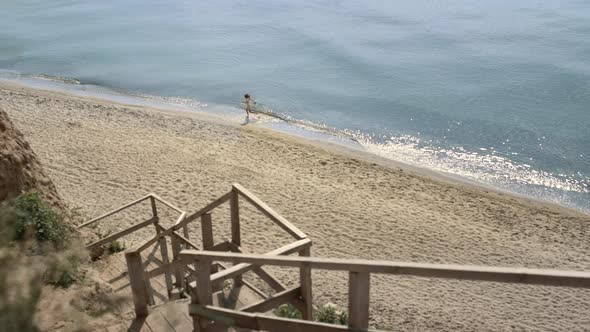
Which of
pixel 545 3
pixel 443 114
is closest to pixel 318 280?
pixel 443 114

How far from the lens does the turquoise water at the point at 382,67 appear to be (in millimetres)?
23469

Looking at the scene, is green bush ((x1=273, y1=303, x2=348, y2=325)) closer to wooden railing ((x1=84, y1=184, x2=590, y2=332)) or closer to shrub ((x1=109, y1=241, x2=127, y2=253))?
wooden railing ((x1=84, y1=184, x2=590, y2=332))

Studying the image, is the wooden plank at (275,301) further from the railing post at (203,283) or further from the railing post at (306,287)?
the railing post at (203,283)

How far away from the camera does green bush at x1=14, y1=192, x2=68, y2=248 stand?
741cm

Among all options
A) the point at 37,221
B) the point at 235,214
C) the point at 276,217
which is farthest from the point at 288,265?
the point at 37,221

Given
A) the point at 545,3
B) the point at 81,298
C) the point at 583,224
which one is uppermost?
the point at 545,3

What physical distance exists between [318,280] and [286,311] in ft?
11.5

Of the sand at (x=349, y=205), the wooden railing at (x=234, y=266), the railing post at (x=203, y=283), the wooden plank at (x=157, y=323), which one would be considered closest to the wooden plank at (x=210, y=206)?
the wooden railing at (x=234, y=266)

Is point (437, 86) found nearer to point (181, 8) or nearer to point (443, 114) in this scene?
point (443, 114)

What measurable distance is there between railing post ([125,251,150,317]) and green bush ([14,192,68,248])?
5.56 feet

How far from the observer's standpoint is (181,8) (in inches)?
2090

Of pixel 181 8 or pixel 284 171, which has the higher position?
pixel 181 8

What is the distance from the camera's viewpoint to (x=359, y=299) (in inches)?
154

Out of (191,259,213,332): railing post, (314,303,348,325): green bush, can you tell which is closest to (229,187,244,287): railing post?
(191,259,213,332): railing post
